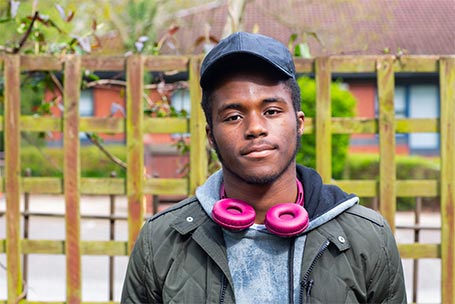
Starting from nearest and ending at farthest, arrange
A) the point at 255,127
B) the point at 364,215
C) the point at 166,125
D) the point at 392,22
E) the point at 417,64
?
1. the point at 255,127
2. the point at 364,215
3. the point at 417,64
4. the point at 166,125
5. the point at 392,22

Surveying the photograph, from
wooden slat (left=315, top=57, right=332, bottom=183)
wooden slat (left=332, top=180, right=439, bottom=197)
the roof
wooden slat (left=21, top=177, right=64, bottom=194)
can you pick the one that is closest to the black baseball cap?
wooden slat (left=315, top=57, right=332, bottom=183)

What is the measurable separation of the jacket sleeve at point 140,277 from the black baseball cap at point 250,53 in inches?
16.6

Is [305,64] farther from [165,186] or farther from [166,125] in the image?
[165,186]

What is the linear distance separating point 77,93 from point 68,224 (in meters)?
0.70

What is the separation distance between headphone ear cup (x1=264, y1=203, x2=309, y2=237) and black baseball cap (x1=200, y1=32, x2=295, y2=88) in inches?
12.0

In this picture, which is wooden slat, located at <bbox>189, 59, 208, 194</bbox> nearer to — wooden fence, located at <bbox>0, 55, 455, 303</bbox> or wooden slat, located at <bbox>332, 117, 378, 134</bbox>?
wooden fence, located at <bbox>0, 55, 455, 303</bbox>

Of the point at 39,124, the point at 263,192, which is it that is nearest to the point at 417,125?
the point at 39,124

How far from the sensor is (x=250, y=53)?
1.64 metres

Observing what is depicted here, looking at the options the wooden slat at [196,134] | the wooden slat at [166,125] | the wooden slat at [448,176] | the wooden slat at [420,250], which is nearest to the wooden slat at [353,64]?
the wooden slat at [448,176]

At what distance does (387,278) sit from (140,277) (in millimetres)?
586

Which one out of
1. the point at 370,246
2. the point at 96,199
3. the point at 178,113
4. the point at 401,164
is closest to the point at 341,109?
the point at 401,164

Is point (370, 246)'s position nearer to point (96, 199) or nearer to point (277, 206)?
point (277, 206)

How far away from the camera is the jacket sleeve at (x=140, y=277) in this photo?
5.73 ft

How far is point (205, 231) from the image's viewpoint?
1.73 meters
